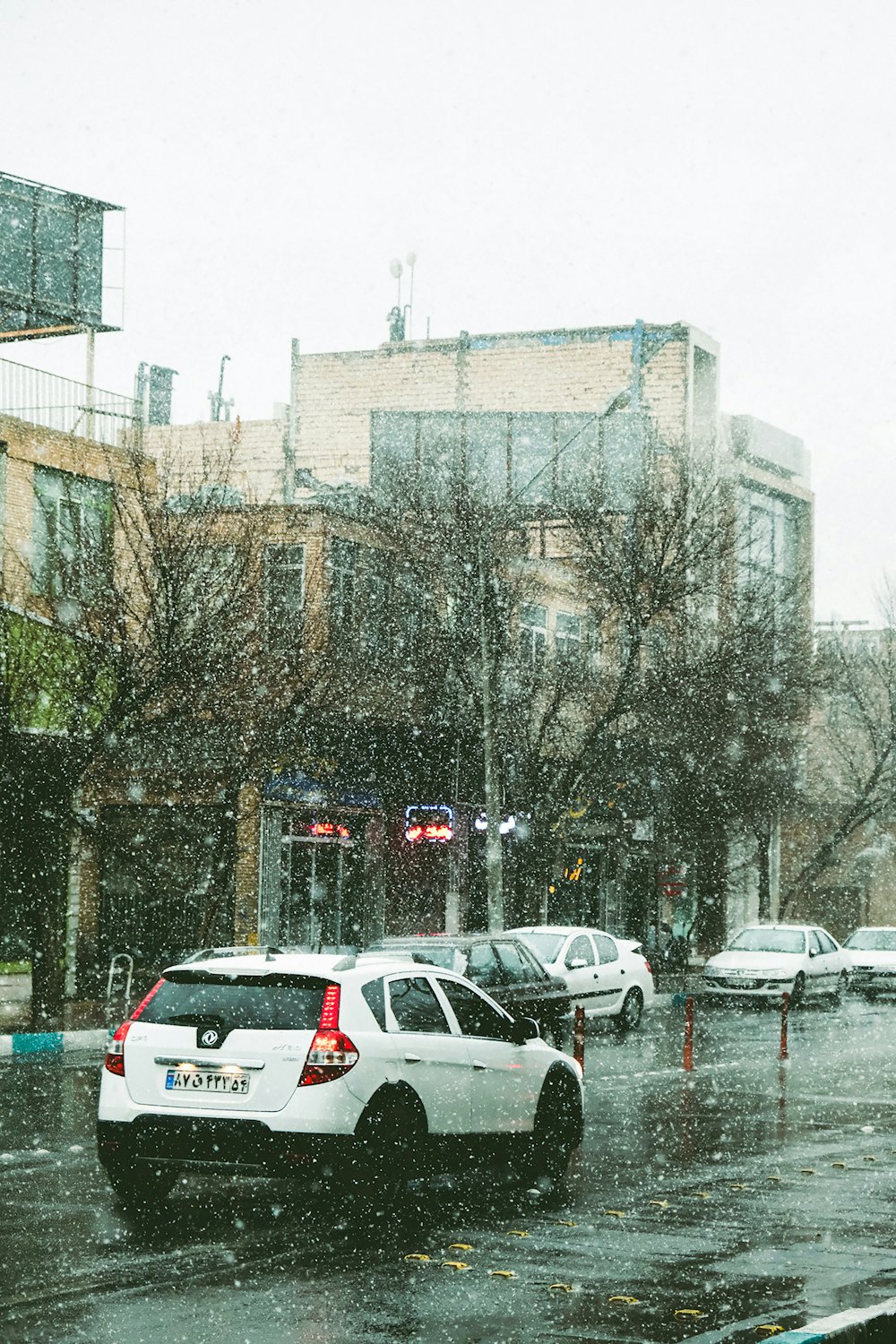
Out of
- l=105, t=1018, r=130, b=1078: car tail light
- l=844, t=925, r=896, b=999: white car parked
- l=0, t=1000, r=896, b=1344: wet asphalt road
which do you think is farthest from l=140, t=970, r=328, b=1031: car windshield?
l=844, t=925, r=896, b=999: white car parked

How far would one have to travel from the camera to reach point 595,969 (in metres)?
25.5

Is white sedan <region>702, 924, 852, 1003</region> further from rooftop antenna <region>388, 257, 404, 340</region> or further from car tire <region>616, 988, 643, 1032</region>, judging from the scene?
rooftop antenna <region>388, 257, 404, 340</region>

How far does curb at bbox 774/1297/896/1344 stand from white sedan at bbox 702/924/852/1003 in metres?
25.8

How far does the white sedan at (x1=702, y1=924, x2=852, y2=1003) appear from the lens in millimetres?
32469

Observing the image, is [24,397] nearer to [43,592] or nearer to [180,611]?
[43,592]

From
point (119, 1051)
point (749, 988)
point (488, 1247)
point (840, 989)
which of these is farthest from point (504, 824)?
point (488, 1247)

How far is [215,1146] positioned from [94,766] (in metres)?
16.6

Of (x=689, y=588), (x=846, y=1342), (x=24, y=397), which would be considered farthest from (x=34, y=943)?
(x=846, y=1342)

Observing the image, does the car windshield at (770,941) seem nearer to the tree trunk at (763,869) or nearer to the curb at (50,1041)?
the tree trunk at (763,869)

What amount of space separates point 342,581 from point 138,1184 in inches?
961

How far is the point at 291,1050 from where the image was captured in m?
9.55

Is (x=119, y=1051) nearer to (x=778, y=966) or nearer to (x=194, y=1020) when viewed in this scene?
(x=194, y=1020)

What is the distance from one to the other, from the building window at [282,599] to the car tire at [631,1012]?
7275 millimetres

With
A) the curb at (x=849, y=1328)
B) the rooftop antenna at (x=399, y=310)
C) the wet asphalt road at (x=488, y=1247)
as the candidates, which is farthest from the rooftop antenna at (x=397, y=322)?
the curb at (x=849, y=1328)
